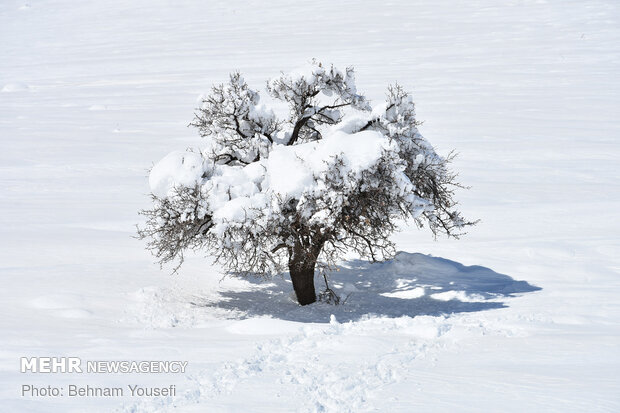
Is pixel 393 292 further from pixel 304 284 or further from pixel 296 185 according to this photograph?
pixel 296 185

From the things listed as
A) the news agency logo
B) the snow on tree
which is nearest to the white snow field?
the news agency logo

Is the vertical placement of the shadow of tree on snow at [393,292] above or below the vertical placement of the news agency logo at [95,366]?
above

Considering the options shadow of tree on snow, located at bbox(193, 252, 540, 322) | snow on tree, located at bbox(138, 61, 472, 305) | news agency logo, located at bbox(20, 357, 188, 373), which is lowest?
news agency logo, located at bbox(20, 357, 188, 373)

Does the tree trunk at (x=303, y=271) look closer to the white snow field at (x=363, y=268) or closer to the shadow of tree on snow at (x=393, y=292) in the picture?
the shadow of tree on snow at (x=393, y=292)

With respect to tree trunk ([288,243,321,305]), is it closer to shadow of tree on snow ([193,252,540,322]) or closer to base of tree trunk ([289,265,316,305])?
base of tree trunk ([289,265,316,305])

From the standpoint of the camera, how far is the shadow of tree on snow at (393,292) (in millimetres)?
12195

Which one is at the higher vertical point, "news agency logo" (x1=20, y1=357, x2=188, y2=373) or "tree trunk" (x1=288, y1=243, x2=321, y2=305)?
"tree trunk" (x1=288, y1=243, x2=321, y2=305)

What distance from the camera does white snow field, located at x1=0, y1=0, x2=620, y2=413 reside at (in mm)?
7949

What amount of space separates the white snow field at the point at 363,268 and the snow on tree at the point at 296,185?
1344 mm

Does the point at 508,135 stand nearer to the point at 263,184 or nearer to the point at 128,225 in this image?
the point at 128,225

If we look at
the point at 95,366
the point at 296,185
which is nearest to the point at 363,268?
the point at 296,185

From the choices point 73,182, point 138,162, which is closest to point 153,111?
point 138,162

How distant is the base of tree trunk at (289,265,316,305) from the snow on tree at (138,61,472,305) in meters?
0.05

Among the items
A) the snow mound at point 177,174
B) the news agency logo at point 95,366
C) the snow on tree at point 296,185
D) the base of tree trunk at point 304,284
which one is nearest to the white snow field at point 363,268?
the news agency logo at point 95,366
